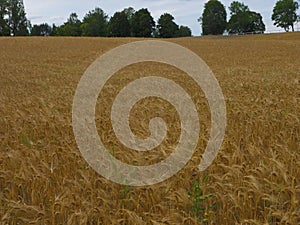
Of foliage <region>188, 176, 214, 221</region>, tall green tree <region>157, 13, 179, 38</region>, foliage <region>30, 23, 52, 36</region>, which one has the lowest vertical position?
foliage <region>188, 176, 214, 221</region>

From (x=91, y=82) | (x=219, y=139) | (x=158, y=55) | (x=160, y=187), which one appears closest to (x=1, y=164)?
(x=160, y=187)

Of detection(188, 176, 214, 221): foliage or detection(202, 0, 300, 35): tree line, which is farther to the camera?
detection(202, 0, 300, 35): tree line

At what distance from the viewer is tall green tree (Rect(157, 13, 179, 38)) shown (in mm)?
85125

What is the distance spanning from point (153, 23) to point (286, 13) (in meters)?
38.9

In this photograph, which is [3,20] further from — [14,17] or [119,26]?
[119,26]

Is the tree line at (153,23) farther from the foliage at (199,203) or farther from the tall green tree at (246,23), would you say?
the foliage at (199,203)

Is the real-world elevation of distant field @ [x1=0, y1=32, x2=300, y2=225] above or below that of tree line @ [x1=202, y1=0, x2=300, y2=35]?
below

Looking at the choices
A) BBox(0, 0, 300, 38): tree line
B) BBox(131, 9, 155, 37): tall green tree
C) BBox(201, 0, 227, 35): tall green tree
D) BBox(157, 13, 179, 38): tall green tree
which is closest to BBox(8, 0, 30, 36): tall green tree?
BBox(0, 0, 300, 38): tree line

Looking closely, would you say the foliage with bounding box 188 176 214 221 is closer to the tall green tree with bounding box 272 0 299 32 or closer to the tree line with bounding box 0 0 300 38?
the tree line with bounding box 0 0 300 38

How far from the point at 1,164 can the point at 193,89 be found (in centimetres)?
641

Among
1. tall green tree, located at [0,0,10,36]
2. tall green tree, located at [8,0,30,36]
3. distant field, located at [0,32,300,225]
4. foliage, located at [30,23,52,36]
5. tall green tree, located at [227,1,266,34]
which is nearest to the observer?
distant field, located at [0,32,300,225]

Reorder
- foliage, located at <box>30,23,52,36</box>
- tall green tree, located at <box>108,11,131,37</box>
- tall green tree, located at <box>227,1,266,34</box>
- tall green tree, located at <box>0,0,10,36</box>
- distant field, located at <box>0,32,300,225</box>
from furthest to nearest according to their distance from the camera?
1. foliage, located at <box>30,23,52,36</box>
2. tall green tree, located at <box>227,1,266,34</box>
3. tall green tree, located at <box>108,11,131,37</box>
4. tall green tree, located at <box>0,0,10,36</box>
5. distant field, located at <box>0,32,300,225</box>

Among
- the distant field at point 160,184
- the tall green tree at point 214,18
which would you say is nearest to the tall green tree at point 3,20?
the tall green tree at point 214,18

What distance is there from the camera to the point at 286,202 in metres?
2.83
